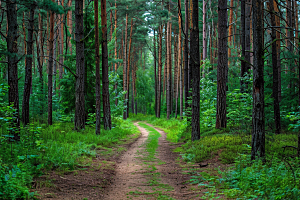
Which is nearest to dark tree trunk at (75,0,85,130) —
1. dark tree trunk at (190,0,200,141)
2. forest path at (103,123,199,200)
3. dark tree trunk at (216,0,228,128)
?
forest path at (103,123,199,200)

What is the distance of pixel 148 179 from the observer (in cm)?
589

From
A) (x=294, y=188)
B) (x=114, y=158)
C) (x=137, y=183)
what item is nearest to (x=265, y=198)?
(x=294, y=188)

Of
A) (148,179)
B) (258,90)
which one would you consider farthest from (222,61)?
(148,179)

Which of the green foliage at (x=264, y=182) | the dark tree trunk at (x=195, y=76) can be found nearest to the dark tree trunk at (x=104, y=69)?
the dark tree trunk at (x=195, y=76)

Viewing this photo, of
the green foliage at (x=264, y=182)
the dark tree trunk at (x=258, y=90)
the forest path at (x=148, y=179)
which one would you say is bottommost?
the forest path at (x=148, y=179)

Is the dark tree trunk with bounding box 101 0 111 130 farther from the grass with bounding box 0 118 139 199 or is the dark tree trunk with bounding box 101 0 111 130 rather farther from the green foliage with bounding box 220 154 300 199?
the green foliage with bounding box 220 154 300 199

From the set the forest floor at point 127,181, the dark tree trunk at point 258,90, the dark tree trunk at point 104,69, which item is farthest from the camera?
the dark tree trunk at point 104,69

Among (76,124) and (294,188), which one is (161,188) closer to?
(294,188)

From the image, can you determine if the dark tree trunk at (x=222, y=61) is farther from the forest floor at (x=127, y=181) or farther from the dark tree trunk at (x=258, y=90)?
the dark tree trunk at (x=258, y=90)

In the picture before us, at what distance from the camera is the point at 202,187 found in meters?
5.11

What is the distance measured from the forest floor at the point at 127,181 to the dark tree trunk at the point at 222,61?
3.77 m

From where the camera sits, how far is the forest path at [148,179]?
4800mm

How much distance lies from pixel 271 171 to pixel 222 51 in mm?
7094

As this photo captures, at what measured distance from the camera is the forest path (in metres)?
4.80
